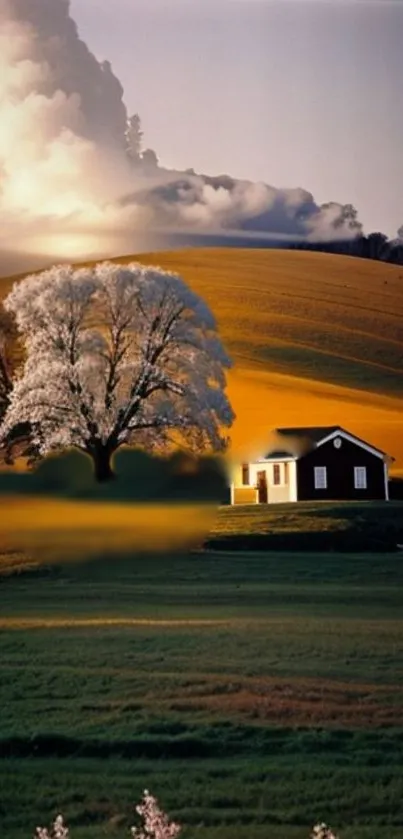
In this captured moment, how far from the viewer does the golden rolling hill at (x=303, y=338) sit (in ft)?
16.1

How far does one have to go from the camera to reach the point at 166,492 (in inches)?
180

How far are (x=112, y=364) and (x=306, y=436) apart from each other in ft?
2.53

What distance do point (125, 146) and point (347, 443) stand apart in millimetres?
1398

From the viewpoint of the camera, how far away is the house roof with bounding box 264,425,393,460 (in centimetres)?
479

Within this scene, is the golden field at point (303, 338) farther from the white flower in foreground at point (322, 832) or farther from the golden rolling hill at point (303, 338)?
the white flower in foreground at point (322, 832)

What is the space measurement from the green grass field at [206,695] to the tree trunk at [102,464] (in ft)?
1.05

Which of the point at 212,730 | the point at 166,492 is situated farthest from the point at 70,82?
the point at 212,730

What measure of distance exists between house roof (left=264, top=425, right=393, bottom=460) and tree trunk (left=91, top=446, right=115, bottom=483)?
0.58 metres

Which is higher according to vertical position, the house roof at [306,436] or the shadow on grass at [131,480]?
the house roof at [306,436]

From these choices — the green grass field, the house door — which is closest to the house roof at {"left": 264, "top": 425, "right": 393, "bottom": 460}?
the house door

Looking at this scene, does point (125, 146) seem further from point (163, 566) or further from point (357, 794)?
point (357, 794)

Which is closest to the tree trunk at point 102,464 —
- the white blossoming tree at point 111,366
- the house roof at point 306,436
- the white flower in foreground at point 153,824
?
the white blossoming tree at point 111,366

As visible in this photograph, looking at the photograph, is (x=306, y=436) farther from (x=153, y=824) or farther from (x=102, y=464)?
(x=153, y=824)

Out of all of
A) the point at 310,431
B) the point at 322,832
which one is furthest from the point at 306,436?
the point at 322,832
